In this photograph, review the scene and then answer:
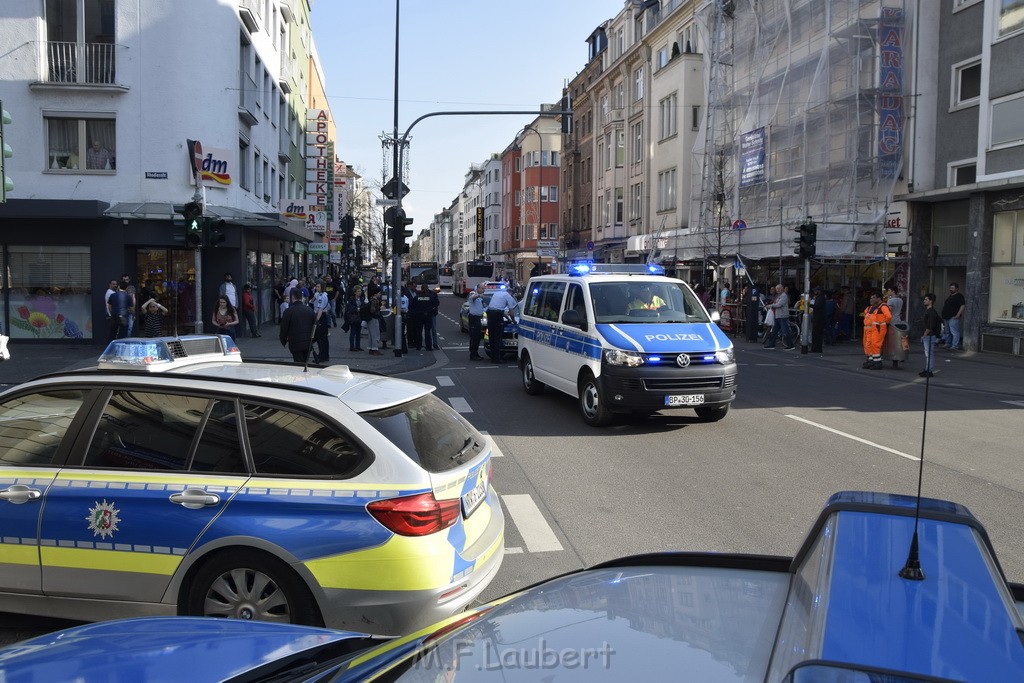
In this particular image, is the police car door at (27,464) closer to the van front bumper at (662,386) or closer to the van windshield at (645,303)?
the van front bumper at (662,386)

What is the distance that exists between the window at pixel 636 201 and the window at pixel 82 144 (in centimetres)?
3164

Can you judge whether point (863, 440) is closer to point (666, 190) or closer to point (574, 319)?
point (574, 319)

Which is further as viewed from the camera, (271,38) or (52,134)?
(271,38)

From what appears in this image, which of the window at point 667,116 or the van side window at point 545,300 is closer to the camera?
the van side window at point 545,300

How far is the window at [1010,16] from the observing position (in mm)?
21469

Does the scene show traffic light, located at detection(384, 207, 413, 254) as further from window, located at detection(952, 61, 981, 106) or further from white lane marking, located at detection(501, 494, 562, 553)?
window, located at detection(952, 61, 981, 106)

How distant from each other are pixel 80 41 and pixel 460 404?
1715 cm

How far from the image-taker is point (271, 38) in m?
35.0

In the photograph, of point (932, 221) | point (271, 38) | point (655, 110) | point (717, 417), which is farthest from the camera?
point (655, 110)

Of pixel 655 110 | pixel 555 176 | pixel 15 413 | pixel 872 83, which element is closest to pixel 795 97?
pixel 872 83

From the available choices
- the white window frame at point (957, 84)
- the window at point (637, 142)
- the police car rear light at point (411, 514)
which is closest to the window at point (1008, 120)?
the white window frame at point (957, 84)

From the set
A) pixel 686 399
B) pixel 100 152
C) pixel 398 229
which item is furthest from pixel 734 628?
pixel 100 152

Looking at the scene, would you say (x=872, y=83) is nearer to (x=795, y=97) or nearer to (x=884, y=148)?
(x=884, y=148)

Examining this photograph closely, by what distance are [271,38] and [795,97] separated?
798 inches
